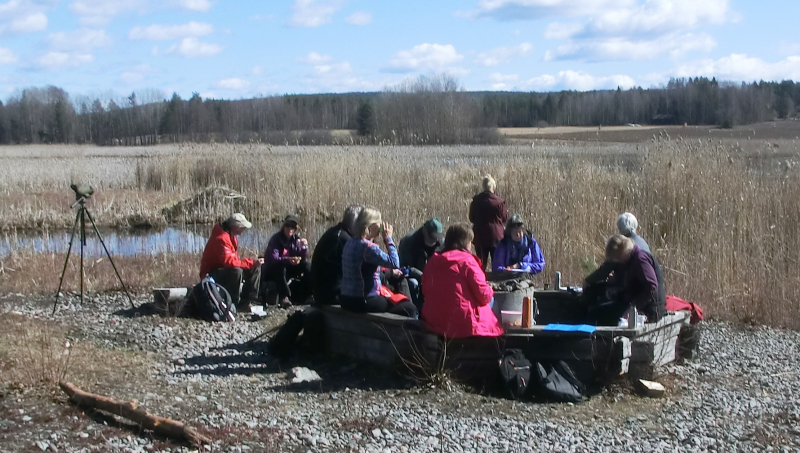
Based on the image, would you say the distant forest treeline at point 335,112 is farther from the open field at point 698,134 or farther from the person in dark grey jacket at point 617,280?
the person in dark grey jacket at point 617,280

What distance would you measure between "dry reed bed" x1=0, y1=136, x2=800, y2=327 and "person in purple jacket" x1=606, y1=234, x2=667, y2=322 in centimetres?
274

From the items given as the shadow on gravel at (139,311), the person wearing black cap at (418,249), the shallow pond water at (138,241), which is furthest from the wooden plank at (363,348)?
the shallow pond water at (138,241)

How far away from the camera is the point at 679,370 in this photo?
7.36 meters

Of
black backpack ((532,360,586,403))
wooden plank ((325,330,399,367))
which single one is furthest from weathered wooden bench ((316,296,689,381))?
black backpack ((532,360,586,403))

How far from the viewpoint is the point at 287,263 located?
991cm

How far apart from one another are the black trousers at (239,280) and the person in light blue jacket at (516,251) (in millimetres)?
2748

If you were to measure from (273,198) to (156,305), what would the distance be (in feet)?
35.0

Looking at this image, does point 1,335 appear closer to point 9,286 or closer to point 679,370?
point 9,286

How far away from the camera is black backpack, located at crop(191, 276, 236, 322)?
29.6ft

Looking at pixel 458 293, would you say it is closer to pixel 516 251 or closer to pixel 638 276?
pixel 638 276

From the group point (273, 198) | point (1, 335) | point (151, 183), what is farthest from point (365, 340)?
point (151, 183)

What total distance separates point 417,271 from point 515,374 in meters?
2.51

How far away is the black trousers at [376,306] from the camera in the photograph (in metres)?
7.33

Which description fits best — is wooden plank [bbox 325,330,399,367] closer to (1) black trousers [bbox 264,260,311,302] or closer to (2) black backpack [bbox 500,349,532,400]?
(2) black backpack [bbox 500,349,532,400]
